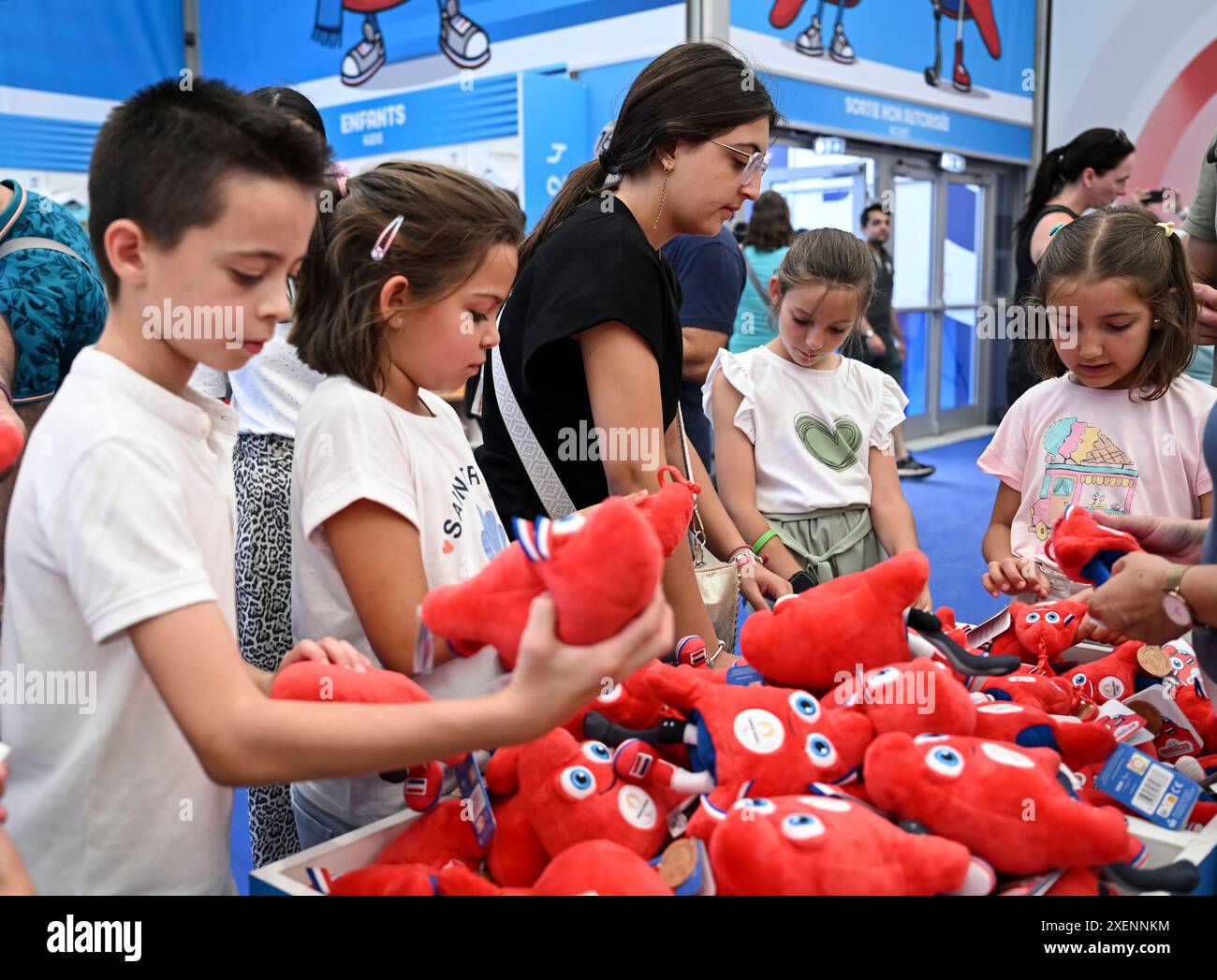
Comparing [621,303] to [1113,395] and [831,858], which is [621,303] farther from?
[1113,395]

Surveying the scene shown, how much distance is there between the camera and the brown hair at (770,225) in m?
5.41

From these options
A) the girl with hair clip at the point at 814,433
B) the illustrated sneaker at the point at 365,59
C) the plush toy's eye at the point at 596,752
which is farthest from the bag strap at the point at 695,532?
the illustrated sneaker at the point at 365,59

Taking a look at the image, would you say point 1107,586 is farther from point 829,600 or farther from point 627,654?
point 627,654

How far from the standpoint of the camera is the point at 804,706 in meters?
1.14

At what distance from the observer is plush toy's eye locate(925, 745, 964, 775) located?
3.33ft

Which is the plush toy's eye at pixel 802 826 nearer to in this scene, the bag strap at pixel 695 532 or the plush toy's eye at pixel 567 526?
the plush toy's eye at pixel 567 526

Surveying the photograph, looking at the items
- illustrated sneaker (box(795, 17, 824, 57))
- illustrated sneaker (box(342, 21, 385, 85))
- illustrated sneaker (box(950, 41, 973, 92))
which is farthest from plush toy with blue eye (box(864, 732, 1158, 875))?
illustrated sneaker (box(950, 41, 973, 92))

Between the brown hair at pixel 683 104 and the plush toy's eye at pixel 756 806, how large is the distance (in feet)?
3.53

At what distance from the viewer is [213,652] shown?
2.89 feet

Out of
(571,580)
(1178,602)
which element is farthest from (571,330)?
(1178,602)

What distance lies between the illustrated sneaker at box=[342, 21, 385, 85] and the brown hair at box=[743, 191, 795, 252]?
2.76 meters

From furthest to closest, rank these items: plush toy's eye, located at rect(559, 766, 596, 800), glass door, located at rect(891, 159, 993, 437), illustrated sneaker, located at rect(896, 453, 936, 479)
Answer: glass door, located at rect(891, 159, 993, 437)
illustrated sneaker, located at rect(896, 453, 936, 479)
plush toy's eye, located at rect(559, 766, 596, 800)

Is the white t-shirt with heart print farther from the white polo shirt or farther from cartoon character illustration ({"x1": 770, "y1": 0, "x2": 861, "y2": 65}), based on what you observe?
cartoon character illustration ({"x1": 770, "y1": 0, "x2": 861, "y2": 65})
